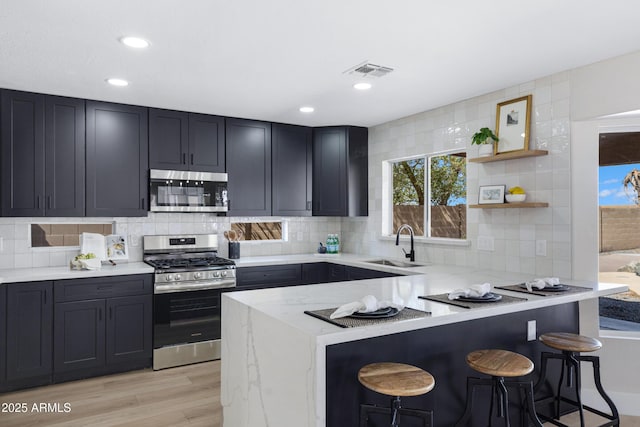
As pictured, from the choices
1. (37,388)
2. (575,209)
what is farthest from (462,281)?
(37,388)

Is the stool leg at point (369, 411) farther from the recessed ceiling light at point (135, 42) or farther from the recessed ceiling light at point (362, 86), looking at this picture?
the recessed ceiling light at point (362, 86)

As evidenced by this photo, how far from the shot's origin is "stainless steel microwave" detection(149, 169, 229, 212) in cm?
420

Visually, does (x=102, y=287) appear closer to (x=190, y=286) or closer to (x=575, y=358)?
(x=190, y=286)

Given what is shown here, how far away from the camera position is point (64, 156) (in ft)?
12.4

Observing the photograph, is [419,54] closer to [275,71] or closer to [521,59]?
[521,59]

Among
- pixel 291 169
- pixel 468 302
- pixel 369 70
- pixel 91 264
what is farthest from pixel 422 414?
pixel 291 169

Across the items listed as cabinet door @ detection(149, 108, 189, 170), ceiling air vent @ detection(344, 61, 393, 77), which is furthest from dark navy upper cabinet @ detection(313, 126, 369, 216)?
ceiling air vent @ detection(344, 61, 393, 77)

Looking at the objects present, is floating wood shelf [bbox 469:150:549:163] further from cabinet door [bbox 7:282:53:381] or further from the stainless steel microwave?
cabinet door [bbox 7:282:53:381]

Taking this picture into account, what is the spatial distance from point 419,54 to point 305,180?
97.2 inches

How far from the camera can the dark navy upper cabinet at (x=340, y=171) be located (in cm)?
502

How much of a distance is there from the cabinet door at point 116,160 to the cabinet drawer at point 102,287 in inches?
25.3

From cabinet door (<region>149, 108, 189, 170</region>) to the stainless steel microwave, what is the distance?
90 mm

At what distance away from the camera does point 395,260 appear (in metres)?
4.68

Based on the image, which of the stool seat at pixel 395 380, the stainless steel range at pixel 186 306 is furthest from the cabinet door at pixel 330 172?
the stool seat at pixel 395 380
